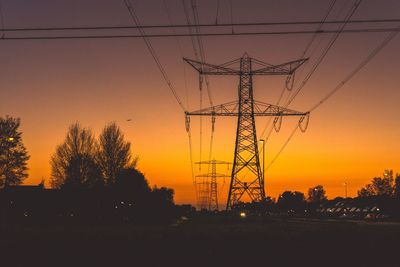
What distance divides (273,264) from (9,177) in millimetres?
83419

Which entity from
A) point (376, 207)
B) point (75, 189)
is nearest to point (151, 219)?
point (75, 189)

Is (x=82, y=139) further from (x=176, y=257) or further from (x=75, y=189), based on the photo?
(x=176, y=257)

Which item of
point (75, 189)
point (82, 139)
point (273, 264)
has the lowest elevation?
point (273, 264)

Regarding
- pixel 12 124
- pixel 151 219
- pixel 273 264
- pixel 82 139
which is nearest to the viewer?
pixel 273 264

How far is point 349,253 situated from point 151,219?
58.2 meters

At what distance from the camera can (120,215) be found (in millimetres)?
83938

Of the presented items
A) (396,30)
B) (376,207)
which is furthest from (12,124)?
(396,30)

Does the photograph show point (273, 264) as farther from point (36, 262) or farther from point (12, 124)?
point (12, 124)

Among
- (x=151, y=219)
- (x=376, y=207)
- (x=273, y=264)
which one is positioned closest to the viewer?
(x=273, y=264)

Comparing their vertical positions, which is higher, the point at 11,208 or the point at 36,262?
the point at 11,208

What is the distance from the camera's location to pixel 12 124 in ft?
334

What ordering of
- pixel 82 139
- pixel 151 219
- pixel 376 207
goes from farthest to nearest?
pixel 376 207 → pixel 82 139 → pixel 151 219

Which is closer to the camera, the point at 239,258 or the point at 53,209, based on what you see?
the point at 239,258

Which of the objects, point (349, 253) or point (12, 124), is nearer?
point (349, 253)
